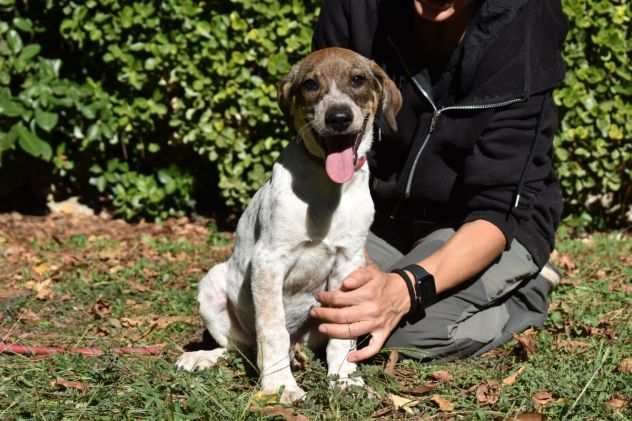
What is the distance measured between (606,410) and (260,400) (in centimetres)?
138

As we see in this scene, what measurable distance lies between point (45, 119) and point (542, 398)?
4.56 m

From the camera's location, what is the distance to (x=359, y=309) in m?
3.62

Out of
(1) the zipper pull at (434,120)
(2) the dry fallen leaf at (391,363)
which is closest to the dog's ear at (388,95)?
(1) the zipper pull at (434,120)

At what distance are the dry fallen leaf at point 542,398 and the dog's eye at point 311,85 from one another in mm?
1651

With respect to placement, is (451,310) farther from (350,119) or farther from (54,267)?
(54,267)

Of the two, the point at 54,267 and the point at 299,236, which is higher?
the point at 299,236

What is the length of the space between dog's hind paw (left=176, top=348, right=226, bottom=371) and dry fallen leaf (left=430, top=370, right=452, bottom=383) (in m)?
1.03

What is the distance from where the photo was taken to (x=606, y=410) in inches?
124

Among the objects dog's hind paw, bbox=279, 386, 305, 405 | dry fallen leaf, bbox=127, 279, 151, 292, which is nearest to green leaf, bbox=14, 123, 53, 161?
dry fallen leaf, bbox=127, 279, 151, 292

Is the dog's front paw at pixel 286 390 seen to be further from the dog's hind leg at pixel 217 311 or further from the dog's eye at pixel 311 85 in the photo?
the dog's eye at pixel 311 85

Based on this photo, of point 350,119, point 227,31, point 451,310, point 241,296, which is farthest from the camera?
point 227,31

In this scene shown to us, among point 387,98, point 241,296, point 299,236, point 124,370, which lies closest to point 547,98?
point 387,98

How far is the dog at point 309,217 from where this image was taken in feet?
11.4

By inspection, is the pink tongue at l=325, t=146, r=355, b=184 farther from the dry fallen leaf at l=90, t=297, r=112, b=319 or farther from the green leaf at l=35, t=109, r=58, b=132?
the green leaf at l=35, t=109, r=58, b=132
